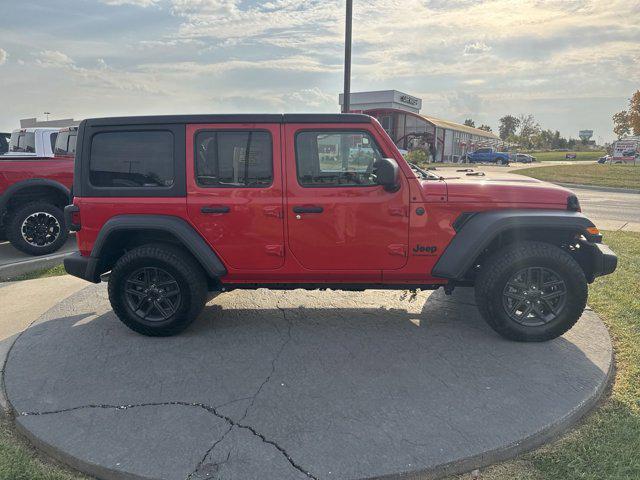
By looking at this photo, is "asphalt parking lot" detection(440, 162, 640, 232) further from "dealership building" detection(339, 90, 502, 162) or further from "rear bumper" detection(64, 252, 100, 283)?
"dealership building" detection(339, 90, 502, 162)

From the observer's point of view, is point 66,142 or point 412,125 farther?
point 412,125

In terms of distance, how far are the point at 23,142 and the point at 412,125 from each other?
4492 cm

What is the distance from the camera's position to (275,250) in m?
3.82

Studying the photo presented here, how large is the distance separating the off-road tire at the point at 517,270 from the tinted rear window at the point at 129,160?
2824 millimetres

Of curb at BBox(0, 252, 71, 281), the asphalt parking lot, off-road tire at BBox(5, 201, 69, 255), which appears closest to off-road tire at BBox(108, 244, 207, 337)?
curb at BBox(0, 252, 71, 281)

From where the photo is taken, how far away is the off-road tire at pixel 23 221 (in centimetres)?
662

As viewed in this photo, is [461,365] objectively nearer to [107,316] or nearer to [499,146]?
[107,316]

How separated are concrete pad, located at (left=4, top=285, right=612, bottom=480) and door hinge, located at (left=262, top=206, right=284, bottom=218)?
1072 mm

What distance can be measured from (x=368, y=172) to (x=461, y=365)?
5.50 ft

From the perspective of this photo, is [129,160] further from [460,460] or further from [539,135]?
→ [539,135]

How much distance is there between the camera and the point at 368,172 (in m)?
3.72

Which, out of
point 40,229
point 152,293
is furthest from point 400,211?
point 40,229

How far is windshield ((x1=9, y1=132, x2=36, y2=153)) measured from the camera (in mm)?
11469

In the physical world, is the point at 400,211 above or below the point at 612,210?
above
